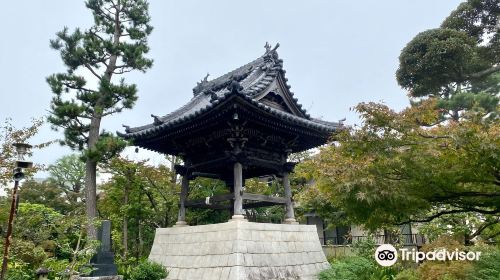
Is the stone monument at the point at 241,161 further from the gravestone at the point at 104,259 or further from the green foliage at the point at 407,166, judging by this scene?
the green foliage at the point at 407,166

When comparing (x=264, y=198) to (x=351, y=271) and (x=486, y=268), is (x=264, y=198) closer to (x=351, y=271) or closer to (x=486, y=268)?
(x=351, y=271)

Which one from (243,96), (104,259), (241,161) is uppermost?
(243,96)

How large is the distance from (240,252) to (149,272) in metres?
2.84

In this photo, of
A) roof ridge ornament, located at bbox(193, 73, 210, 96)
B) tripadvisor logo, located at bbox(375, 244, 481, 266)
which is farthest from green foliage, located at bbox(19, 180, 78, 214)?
tripadvisor logo, located at bbox(375, 244, 481, 266)

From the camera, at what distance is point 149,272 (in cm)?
1003

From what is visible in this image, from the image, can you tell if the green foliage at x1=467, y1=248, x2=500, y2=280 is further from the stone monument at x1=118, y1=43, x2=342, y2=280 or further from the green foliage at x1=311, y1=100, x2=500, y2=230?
the stone monument at x1=118, y1=43, x2=342, y2=280

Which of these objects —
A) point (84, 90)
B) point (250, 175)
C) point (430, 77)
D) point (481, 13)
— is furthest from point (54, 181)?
point (481, 13)

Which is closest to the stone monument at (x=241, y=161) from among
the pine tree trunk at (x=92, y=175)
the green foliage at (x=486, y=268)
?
the pine tree trunk at (x=92, y=175)

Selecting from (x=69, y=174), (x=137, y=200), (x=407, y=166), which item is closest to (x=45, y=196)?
(x=69, y=174)

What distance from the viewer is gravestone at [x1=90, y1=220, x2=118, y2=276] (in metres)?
9.57

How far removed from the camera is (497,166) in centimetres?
561

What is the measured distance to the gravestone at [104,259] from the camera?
957 cm

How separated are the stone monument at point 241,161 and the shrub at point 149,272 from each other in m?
0.40

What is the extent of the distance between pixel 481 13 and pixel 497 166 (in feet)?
52.9
